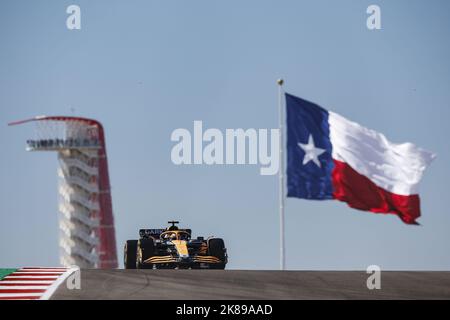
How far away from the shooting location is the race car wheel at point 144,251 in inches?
1284

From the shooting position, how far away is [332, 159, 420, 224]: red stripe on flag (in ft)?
78.1

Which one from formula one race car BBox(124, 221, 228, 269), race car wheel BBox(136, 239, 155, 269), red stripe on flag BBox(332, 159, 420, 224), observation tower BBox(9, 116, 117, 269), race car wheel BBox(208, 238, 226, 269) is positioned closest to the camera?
red stripe on flag BBox(332, 159, 420, 224)

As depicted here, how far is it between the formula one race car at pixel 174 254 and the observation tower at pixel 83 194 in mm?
100705

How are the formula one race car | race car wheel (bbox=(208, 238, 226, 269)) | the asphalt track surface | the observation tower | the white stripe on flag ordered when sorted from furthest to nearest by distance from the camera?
the observation tower, race car wheel (bbox=(208, 238, 226, 269)), the formula one race car, the white stripe on flag, the asphalt track surface

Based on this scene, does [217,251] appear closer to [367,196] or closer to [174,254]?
[174,254]

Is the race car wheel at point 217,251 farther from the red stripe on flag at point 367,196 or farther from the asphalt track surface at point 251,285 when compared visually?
the red stripe on flag at point 367,196

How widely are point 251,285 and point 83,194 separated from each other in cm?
11504

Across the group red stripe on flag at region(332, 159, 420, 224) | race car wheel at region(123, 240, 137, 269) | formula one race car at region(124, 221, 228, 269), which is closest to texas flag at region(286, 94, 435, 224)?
red stripe on flag at region(332, 159, 420, 224)

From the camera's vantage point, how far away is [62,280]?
22297mm

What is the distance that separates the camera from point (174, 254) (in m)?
33.5

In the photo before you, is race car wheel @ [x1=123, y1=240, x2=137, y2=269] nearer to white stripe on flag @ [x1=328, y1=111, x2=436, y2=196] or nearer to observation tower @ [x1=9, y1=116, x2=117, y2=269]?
white stripe on flag @ [x1=328, y1=111, x2=436, y2=196]

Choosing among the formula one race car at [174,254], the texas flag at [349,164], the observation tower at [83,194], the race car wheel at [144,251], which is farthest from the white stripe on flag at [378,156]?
the observation tower at [83,194]

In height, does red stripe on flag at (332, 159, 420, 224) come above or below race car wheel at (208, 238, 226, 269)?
above

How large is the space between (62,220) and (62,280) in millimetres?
118184
